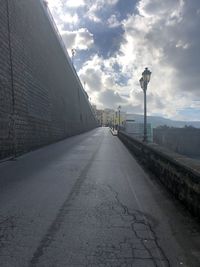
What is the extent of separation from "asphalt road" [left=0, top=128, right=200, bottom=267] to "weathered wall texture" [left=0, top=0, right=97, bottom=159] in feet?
23.6

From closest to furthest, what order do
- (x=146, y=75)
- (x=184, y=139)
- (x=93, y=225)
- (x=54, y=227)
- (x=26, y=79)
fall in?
(x=54, y=227) < (x=93, y=225) < (x=146, y=75) < (x=26, y=79) < (x=184, y=139)

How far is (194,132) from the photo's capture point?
92625mm

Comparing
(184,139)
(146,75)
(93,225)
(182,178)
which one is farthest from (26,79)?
(184,139)

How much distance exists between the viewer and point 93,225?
5.73m

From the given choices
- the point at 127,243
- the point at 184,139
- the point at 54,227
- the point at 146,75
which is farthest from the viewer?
the point at 184,139

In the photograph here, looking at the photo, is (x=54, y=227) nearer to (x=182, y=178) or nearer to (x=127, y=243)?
(x=127, y=243)

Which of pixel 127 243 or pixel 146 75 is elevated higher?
pixel 146 75

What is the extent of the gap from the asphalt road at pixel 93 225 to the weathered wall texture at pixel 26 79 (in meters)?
7.18

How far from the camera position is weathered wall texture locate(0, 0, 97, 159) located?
16.7m

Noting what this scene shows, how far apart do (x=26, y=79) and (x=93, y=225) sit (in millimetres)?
16640

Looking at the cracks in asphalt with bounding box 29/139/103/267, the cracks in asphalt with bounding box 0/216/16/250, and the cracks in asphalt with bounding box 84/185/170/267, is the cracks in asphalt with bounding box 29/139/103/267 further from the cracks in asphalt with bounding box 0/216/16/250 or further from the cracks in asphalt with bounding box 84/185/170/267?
the cracks in asphalt with bounding box 84/185/170/267

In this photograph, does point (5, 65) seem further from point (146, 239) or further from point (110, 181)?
point (146, 239)

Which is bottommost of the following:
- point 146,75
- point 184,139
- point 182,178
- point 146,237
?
point 184,139

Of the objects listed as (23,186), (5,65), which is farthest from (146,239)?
(5,65)
